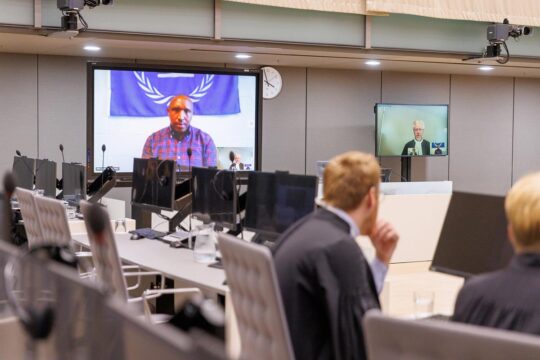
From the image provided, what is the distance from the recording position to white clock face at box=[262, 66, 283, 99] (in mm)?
10516

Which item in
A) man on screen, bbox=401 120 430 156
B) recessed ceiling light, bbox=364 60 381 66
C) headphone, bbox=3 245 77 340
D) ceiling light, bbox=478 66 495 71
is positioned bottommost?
headphone, bbox=3 245 77 340

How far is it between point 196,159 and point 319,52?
1.76 metres

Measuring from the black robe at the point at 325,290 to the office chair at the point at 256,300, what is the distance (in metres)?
0.08

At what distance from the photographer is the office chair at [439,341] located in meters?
1.52

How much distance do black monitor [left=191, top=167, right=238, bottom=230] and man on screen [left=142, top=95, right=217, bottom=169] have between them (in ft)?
11.6

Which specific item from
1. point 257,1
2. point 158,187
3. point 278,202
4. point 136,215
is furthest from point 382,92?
point 278,202

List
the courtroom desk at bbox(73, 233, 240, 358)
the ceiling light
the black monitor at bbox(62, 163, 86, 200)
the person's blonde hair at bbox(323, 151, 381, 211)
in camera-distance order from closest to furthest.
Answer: the person's blonde hair at bbox(323, 151, 381, 211)
the courtroom desk at bbox(73, 233, 240, 358)
the black monitor at bbox(62, 163, 86, 200)
the ceiling light

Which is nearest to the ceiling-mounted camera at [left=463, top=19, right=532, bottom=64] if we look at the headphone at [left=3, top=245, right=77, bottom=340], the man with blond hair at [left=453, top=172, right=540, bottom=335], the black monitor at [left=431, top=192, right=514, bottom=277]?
the black monitor at [left=431, top=192, right=514, bottom=277]

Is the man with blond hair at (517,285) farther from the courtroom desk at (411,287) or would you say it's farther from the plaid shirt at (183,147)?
the plaid shirt at (183,147)

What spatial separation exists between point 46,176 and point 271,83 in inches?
137

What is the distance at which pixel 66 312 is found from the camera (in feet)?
5.35

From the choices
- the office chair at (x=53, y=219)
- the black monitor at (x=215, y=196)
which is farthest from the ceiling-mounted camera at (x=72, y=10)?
the office chair at (x=53, y=219)

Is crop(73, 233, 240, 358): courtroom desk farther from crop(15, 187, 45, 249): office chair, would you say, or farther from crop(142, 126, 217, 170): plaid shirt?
crop(142, 126, 217, 170): plaid shirt

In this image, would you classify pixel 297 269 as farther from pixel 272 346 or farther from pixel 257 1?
pixel 257 1
